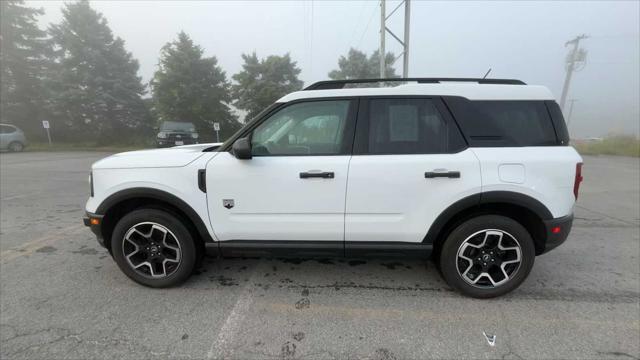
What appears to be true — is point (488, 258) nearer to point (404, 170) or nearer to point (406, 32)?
point (404, 170)

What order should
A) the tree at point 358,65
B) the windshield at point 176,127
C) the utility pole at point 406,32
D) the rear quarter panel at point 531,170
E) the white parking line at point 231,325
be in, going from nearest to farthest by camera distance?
the white parking line at point 231,325, the rear quarter panel at point 531,170, the utility pole at point 406,32, the windshield at point 176,127, the tree at point 358,65

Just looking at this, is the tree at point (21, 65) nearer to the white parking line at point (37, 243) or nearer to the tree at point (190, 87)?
the tree at point (190, 87)

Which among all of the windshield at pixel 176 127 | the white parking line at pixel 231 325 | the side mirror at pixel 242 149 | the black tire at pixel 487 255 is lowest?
the white parking line at pixel 231 325

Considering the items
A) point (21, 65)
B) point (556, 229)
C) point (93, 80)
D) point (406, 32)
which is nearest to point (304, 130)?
point (556, 229)

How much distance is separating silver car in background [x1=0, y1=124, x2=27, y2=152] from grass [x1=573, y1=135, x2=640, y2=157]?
3560 centimetres

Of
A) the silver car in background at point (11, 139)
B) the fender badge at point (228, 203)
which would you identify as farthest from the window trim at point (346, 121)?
the silver car in background at point (11, 139)

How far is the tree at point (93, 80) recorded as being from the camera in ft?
82.0

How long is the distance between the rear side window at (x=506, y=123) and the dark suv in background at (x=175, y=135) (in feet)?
50.5

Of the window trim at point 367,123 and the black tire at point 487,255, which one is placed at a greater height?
the window trim at point 367,123

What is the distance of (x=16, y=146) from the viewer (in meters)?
19.4

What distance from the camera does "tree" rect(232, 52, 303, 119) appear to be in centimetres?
2903

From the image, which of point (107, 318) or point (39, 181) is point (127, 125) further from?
point (107, 318)

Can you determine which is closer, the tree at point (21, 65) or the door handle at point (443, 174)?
the door handle at point (443, 174)

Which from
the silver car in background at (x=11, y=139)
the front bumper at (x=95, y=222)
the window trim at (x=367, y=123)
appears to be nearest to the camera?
the window trim at (x=367, y=123)
